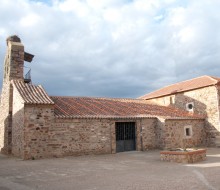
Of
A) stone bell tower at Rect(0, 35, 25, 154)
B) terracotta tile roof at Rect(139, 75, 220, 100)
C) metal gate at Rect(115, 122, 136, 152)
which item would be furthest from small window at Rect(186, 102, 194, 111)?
stone bell tower at Rect(0, 35, 25, 154)

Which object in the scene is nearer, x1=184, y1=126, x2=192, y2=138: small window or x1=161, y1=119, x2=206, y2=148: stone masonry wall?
x1=161, y1=119, x2=206, y2=148: stone masonry wall

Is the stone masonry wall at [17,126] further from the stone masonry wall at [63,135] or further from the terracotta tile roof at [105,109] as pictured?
the terracotta tile roof at [105,109]

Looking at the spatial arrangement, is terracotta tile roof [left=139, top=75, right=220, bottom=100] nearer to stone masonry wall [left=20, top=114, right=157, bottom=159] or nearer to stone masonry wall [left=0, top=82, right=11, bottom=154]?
stone masonry wall [left=20, top=114, right=157, bottom=159]

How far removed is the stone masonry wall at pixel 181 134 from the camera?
17.8 m

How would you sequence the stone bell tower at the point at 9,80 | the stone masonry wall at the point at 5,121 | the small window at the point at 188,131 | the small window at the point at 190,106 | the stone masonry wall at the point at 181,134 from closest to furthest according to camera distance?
the stone masonry wall at the point at 5,121 → the stone bell tower at the point at 9,80 → the stone masonry wall at the point at 181,134 → the small window at the point at 188,131 → the small window at the point at 190,106

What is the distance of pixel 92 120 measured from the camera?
15.9m

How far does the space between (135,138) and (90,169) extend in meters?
7.89

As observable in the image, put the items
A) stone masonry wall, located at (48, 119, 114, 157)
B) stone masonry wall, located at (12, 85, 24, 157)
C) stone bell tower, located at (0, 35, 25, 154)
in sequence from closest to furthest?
stone masonry wall, located at (12, 85, 24, 157), stone masonry wall, located at (48, 119, 114, 157), stone bell tower, located at (0, 35, 25, 154)

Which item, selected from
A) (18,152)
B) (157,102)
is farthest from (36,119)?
(157,102)

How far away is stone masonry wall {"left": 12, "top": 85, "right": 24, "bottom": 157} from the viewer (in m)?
14.2

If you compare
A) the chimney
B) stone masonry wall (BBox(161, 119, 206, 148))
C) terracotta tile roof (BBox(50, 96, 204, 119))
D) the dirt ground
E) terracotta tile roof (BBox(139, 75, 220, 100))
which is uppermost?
the chimney

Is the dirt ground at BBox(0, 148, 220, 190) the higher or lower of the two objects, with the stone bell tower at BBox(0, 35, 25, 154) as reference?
lower

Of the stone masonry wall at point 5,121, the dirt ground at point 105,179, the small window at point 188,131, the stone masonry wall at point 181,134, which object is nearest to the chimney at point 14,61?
the stone masonry wall at point 5,121

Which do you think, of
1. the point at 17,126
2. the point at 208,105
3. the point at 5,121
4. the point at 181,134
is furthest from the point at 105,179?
the point at 208,105
